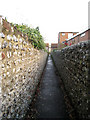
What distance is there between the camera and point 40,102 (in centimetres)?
351

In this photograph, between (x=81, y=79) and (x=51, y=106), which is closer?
(x=81, y=79)

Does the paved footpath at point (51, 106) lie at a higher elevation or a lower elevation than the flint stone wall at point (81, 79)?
lower

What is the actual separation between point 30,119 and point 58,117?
970 millimetres

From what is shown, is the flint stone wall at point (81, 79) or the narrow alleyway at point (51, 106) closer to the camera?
the flint stone wall at point (81, 79)

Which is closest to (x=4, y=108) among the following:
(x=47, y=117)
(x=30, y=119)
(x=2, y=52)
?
(x=2, y=52)

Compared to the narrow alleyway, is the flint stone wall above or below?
above

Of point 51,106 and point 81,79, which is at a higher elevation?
point 81,79

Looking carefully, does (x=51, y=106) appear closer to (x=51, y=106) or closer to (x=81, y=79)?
(x=51, y=106)

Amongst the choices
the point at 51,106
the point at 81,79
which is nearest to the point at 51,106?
the point at 51,106

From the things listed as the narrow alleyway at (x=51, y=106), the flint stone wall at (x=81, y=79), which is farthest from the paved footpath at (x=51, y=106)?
the flint stone wall at (x=81, y=79)

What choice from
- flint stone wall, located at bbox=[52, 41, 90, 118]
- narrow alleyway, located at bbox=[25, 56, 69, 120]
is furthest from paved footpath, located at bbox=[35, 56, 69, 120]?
flint stone wall, located at bbox=[52, 41, 90, 118]

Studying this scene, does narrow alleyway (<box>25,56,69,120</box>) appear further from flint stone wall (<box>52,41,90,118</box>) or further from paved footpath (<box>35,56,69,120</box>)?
flint stone wall (<box>52,41,90,118</box>)

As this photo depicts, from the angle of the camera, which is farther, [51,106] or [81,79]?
Result: [51,106]

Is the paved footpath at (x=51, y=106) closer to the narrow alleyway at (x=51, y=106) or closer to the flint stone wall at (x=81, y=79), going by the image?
the narrow alleyway at (x=51, y=106)
